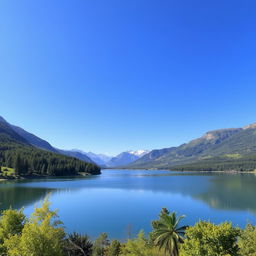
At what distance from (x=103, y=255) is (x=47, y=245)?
49.3 ft

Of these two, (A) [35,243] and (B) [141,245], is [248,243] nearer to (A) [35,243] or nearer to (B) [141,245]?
(B) [141,245]

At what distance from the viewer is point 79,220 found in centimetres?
7212

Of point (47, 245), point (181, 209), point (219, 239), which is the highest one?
point (219, 239)

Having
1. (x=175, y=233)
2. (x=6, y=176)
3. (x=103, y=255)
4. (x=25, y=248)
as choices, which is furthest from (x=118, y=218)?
(x=6, y=176)

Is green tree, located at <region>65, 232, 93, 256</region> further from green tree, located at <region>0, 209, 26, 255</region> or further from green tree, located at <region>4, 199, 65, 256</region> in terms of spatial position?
green tree, located at <region>0, 209, 26, 255</region>

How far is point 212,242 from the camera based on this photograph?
23359mm

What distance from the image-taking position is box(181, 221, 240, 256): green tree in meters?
23.0

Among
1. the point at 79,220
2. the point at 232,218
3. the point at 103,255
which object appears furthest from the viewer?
the point at 232,218

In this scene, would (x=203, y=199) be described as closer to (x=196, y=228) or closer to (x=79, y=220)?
(x=79, y=220)

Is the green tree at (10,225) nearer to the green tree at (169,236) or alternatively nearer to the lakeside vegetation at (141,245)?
the lakeside vegetation at (141,245)

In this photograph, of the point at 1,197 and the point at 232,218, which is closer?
the point at 232,218

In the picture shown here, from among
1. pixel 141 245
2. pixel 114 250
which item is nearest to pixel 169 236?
pixel 141 245

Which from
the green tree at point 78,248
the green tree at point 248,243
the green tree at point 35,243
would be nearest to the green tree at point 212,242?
the green tree at point 248,243

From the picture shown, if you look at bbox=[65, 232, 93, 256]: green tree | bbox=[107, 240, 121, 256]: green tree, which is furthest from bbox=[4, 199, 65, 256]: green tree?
bbox=[107, 240, 121, 256]: green tree
